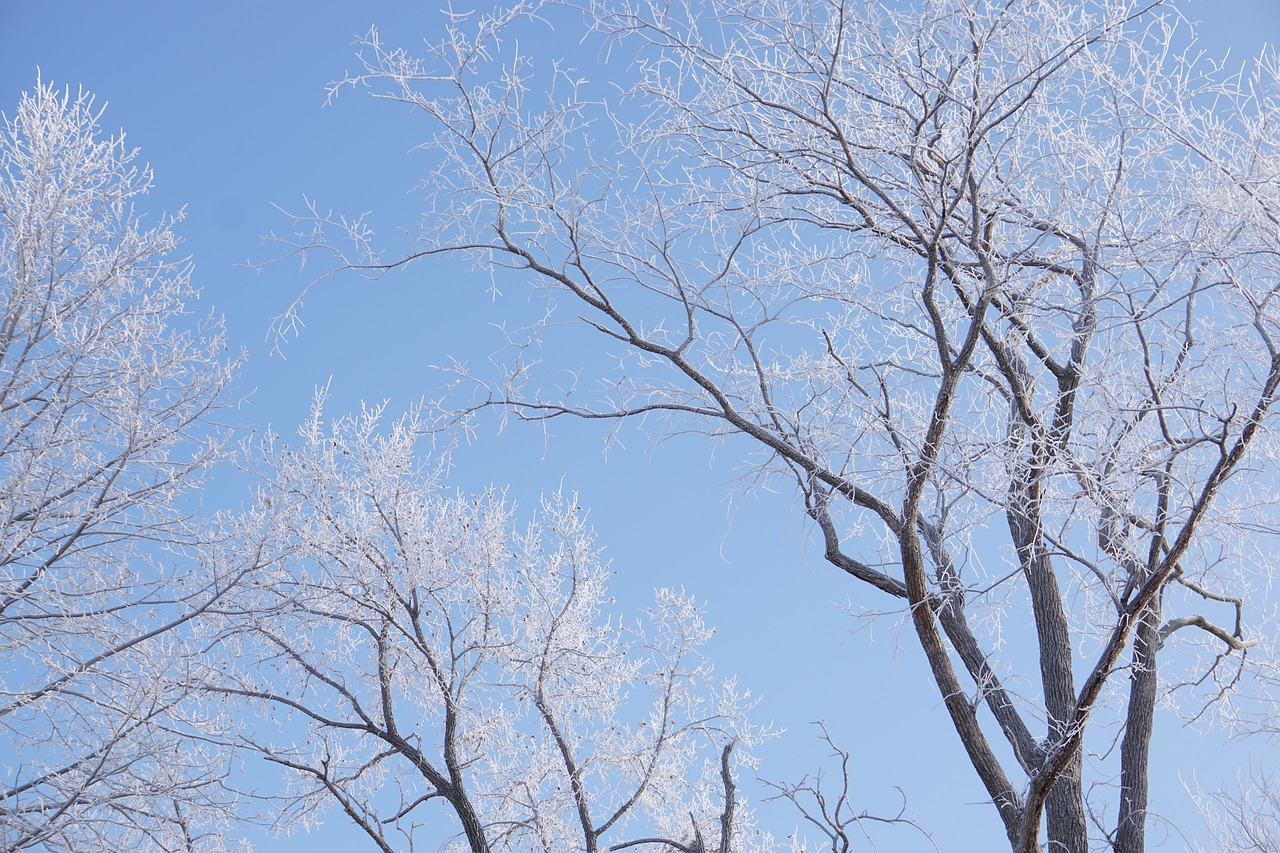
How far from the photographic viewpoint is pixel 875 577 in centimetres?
545

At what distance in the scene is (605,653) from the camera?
8930 mm

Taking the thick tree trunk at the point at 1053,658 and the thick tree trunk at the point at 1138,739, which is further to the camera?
the thick tree trunk at the point at 1138,739

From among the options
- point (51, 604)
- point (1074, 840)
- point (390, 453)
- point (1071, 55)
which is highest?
point (390, 453)

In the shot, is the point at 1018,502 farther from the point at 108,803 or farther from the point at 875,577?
the point at 108,803

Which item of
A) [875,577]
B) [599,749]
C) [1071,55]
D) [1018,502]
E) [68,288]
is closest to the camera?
[1071,55]

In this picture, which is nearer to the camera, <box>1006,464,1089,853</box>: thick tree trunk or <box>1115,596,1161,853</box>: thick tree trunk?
<box>1006,464,1089,853</box>: thick tree trunk

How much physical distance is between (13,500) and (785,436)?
13.0 ft

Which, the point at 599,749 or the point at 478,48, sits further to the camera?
the point at 599,749

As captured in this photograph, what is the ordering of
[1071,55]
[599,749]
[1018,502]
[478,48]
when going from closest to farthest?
[1071,55] < [478,48] < [1018,502] < [599,749]

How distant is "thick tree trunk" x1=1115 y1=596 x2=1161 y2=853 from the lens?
17.4ft

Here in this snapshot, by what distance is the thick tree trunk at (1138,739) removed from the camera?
5.30 meters

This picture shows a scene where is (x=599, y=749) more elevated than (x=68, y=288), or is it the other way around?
(x=68, y=288)

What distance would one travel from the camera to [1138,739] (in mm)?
5555

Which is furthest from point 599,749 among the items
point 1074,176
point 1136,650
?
point 1074,176
